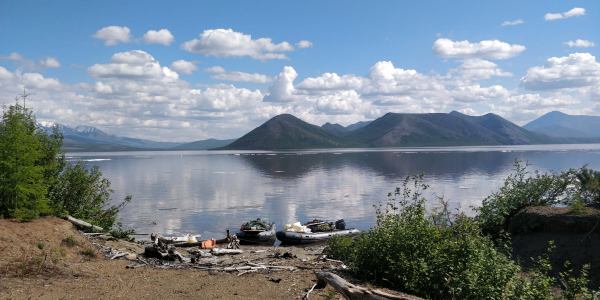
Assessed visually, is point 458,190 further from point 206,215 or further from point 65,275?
point 65,275

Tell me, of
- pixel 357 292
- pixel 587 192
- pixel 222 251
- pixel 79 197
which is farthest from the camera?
pixel 587 192

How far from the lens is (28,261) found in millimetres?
12539

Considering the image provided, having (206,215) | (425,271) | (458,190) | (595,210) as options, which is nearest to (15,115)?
(425,271)

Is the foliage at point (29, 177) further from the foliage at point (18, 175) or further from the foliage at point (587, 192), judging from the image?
the foliage at point (587, 192)

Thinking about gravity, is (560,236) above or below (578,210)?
below

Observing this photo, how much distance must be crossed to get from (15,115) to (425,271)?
1887 centimetres

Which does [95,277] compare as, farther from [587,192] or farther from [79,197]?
[587,192]

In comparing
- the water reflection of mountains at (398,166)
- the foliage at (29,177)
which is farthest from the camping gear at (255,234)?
the water reflection of mountains at (398,166)

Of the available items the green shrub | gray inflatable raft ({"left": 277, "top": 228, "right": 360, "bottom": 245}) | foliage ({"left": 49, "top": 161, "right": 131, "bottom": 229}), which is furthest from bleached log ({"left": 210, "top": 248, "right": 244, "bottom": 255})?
gray inflatable raft ({"left": 277, "top": 228, "right": 360, "bottom": 245})

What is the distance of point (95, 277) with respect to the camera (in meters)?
12.5

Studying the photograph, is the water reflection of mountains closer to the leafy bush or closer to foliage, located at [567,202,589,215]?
foliage, located at [567,202,589,215]

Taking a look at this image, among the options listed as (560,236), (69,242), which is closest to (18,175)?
(69,242)

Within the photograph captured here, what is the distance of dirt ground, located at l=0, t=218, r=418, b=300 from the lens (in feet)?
36.0

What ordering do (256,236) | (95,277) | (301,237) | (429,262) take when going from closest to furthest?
(429,262)
(95,277)
(256,236)
(301,237)
